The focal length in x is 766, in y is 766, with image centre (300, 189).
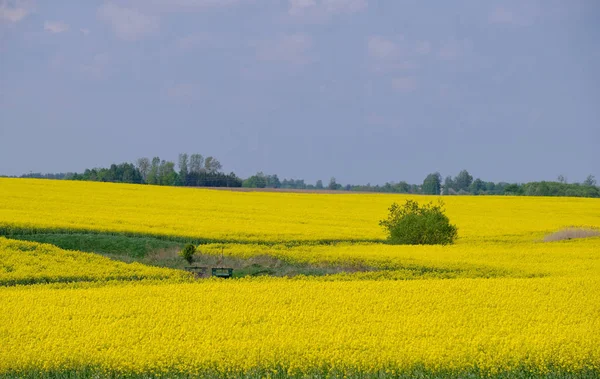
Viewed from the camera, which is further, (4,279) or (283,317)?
(4,279)

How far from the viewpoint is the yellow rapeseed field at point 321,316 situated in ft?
33.5

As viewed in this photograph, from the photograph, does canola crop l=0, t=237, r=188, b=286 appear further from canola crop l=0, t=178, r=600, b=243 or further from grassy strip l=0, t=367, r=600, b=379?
grassy strip l=0, t=367, r=600, b=379

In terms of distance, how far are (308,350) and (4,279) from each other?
411 inches

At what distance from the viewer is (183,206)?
43.3 m

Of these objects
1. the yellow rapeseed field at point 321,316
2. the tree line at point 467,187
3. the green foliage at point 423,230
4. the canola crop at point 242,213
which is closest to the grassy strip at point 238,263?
the yellow rapeseed field at point 321,316

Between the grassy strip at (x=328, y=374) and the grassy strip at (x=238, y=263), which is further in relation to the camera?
the grassy strip at (x=238, y=263)

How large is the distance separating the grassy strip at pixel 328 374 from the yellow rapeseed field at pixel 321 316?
0.10ft

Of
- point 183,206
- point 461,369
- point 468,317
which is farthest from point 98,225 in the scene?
point 461,369

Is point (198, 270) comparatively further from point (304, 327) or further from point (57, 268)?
point (304, 327)

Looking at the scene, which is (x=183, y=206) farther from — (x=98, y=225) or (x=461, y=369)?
(x=461, y=369)

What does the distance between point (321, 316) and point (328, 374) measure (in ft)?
11.1

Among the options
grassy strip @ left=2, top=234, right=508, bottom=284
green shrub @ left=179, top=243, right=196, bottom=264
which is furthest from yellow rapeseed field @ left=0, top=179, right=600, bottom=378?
green shrub @ left=179, top=243, right=196, bottom=264

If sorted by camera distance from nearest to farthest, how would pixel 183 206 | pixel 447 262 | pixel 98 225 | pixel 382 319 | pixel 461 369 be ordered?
pixel 461 369
pixel 382 319
pixel 447 262
pixel 98 225
pixel 183 206

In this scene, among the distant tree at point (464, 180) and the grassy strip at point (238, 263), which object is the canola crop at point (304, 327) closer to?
the grassy strip at point (238, 263)
